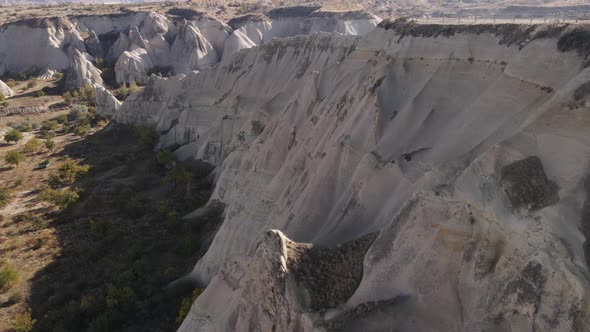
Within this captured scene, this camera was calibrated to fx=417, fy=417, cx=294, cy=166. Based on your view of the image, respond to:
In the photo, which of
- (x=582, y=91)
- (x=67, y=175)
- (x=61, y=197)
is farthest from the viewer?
(x=67, y=175)

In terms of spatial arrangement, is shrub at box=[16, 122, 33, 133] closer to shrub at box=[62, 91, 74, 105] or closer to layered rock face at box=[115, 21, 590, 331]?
shrub at box=[62, 91, 74, 105]

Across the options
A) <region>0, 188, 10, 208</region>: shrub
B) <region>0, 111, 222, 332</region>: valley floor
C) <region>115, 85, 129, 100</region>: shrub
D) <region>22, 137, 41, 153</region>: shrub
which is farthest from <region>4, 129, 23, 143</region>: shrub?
<region>115, 85, 129, 100</region>: shrub

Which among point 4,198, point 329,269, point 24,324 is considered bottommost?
point 4,198

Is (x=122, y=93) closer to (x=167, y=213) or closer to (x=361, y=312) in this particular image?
(x=167, y=213)

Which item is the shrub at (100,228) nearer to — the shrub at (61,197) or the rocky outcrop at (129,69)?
the shrub at (61,197)

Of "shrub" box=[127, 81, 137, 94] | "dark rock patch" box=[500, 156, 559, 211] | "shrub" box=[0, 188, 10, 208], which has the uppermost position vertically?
"dark rock patch" box=[500, 156, 559, 211]

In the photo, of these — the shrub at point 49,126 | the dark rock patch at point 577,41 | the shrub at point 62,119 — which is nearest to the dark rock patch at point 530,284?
the dark rock patch at point 577,41

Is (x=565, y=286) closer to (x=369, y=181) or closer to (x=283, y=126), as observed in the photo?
(x=369, y=181)

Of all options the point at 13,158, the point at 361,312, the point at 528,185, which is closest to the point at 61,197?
the point at 13,158
